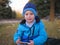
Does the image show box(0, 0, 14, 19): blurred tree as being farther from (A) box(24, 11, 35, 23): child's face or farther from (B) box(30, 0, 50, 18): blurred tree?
(A) box(24, 11, 35, 23): child's face

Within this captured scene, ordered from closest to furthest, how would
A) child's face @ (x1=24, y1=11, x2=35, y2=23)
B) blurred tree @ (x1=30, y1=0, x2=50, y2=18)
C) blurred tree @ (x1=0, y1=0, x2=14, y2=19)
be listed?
child's face @ (x1=24, y1=11, x2=35, y2=23), blurred tree @ (x1=0, y1=0, x2=14, y2=19), blurred tree @ (x1=30, y1=0, x2=50, y2=18)

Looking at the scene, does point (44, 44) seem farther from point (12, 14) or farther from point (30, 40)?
point (12, 14)

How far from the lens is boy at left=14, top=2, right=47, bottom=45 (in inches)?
146

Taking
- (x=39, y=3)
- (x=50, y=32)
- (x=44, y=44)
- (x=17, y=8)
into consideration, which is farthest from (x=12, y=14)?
(x=44, y=44)

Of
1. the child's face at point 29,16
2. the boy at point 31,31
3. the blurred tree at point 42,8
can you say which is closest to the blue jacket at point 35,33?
the boy at point 31,31

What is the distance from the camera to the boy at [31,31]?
146 inches

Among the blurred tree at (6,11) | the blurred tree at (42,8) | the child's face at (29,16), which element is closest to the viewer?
the child's face at (29,16)

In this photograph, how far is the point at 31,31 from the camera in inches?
148

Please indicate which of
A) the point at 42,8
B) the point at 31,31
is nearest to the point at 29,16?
the point at 31,31

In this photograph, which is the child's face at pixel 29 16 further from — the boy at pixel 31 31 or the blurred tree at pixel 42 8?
the blurred tree at pixel 42 8

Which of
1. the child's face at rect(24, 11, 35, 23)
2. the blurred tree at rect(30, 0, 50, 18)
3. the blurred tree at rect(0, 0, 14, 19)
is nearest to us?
the child's face at rect(24, 11, 35, 23)

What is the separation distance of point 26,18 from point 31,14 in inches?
4.0

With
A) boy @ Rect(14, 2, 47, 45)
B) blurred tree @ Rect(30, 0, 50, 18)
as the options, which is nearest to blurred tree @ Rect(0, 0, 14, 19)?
blurred tree @ Rect(30, 0, 50, 18)

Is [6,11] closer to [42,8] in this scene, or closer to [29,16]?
[42,8]
